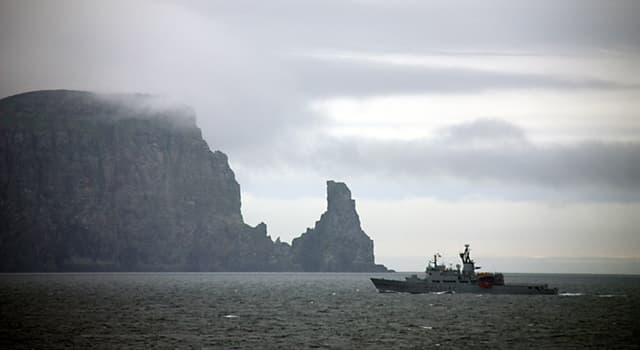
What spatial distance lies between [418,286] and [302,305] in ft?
133

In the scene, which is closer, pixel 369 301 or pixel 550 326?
pixel 550 326

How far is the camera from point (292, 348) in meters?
86.1

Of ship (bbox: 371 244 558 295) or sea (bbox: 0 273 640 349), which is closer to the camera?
sea (bbox: 0 273 640 349)

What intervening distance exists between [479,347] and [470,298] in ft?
284

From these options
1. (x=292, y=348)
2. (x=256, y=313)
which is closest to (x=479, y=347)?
(x=292, y=348)

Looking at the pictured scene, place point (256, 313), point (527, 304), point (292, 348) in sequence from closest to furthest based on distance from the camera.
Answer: point (292, 348) → point (256, 313) → point (527, 304)

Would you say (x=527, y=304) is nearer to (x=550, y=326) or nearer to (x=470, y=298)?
(x=470, y=298)

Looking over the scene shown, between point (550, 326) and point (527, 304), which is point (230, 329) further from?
point (527, 304)

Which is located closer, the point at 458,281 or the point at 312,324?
the point at 312,324

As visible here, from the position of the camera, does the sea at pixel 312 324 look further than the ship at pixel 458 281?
No

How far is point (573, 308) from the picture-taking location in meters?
148

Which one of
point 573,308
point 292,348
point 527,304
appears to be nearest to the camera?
point 292,348

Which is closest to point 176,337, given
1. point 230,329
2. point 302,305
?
point 230,329

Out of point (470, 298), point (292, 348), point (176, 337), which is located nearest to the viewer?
point (292, 348)
